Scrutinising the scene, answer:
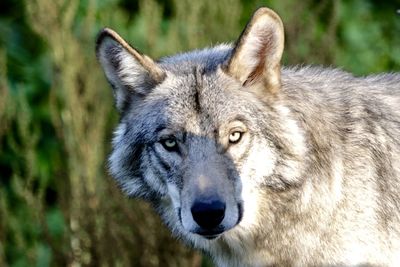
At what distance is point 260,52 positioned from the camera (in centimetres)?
511

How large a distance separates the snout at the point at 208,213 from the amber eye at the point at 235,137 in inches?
13.3

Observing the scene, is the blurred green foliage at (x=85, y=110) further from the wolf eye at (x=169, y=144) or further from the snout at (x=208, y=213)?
the snout at (x=208, y=213)

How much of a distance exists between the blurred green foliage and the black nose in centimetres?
219

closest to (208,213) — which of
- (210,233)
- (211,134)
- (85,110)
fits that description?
(210,233)

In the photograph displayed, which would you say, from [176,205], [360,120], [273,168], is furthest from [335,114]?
[176,205]

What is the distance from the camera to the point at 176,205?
5082 millimetres

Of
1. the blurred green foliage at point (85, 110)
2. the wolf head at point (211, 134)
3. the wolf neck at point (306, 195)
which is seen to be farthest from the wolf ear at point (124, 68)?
the blurred green foliage at point (85, 110)

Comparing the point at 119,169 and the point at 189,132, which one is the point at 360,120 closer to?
the point at 189,132

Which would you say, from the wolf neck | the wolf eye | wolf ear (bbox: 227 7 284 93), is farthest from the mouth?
wolf ear (bbox: 227 7 284 93)

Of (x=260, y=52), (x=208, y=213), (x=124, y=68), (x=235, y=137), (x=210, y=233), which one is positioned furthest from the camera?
(x=124, y=68)

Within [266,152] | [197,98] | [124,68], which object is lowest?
[266,152]

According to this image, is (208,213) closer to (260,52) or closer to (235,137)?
(235,137)

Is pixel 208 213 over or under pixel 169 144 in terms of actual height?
under

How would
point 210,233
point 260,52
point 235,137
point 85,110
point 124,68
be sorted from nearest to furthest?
point 210,233 < point 235,137 < point 260,52 < point 124,68 < point 85,110
